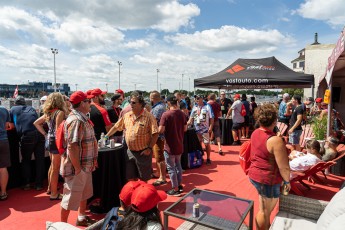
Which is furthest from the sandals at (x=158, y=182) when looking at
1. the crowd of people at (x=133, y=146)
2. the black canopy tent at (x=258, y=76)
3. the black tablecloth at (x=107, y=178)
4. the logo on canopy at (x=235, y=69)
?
the logo on canopy at (x=235, y=69)

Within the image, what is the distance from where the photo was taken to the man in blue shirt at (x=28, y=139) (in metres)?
4.53

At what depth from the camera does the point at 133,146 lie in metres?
3.62

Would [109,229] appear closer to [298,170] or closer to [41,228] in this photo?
[41,228]

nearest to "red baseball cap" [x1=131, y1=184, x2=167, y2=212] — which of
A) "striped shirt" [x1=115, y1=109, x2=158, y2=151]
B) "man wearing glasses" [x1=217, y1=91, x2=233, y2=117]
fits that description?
"striped shirt" [x1=115, y1=109, x2=158, y2=151]

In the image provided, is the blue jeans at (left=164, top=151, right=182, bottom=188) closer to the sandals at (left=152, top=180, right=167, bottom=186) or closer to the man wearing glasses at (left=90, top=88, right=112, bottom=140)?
the sandals at (left=152, top=180, right=167, bottom=186)

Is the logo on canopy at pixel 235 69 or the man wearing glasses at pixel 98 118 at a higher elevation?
the logo on canopy at pixel 235 69

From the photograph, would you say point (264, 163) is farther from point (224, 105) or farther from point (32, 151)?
point (224, 105)

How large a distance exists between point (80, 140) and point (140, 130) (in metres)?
1.00

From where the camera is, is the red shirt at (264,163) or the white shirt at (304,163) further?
the white shirt at (304,163)

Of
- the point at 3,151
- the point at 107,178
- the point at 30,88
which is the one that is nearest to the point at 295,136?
the point at 107,178

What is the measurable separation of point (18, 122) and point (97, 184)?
2208 mm

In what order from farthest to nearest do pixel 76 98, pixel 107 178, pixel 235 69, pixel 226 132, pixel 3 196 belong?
pixel 226 132
pixel 235 69
pixel 3 196
pixel 107 178
pixel 76 98

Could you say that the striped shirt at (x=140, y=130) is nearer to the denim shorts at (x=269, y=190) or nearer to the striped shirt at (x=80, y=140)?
the striped shirt at (x=80, y=140)

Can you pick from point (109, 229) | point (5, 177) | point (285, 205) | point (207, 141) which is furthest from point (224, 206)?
point (5, 177)
